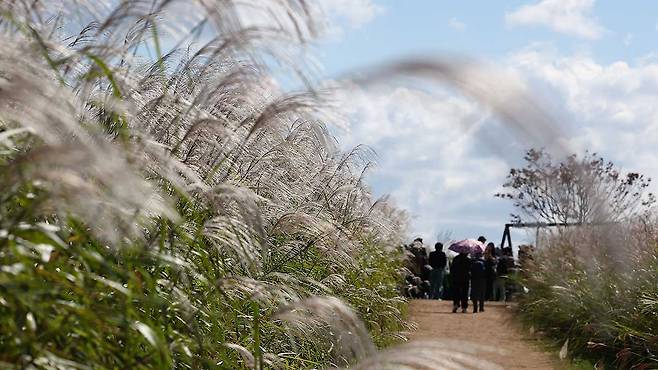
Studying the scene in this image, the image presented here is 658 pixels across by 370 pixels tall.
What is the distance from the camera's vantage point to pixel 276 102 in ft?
10.3

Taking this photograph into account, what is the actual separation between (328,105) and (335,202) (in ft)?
14.2

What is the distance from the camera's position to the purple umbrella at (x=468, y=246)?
60.8 feet

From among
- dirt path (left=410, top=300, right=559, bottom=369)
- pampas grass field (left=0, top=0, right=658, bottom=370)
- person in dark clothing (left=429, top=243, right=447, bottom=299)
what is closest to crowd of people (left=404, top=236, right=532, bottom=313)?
person in dark clothing (left=429, top=243, right=447, bottom=299)

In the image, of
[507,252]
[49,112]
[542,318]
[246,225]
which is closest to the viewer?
[49,112]

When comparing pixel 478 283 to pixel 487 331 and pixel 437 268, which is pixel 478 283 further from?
pixel 487 331

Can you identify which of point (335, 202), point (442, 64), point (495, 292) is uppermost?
point (495, 292)

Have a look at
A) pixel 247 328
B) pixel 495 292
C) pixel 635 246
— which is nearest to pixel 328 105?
pixel 247 328

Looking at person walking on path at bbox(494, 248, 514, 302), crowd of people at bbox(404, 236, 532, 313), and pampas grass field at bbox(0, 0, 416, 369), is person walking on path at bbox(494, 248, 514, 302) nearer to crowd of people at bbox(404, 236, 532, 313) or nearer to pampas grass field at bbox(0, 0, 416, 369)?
crowd of people at bbox(404, 236, 532, 313)

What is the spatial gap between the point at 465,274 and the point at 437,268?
316 cm

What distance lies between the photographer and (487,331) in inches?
513

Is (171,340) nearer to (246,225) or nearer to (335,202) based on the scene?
(246,225)

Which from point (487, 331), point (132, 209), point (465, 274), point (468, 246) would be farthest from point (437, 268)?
point (132, 209)

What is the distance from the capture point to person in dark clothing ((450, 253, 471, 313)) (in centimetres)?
1638

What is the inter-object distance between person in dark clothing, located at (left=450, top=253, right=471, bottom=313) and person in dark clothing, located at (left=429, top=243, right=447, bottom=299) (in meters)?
2.10
